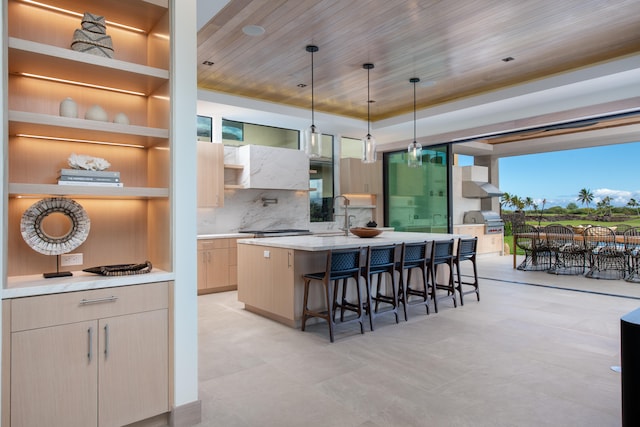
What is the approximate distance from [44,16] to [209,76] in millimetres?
3386

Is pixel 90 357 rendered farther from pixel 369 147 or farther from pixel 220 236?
pixel 220 236

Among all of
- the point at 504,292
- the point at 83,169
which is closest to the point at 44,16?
the point at 83,169

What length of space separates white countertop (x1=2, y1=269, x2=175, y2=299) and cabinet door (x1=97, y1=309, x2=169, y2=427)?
0.63 ft

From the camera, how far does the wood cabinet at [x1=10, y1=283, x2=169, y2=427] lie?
2018 millimetres

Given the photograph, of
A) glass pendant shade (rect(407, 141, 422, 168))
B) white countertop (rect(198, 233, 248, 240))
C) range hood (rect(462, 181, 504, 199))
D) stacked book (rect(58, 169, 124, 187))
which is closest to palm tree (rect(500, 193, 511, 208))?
range hood (rect(462, 181, 504, 199))

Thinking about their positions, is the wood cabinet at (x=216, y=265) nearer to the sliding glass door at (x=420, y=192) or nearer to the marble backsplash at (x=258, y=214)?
the marble backsplash at (x=258, y=214)

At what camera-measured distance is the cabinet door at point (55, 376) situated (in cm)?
200

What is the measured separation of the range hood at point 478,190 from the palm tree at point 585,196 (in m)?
2.64

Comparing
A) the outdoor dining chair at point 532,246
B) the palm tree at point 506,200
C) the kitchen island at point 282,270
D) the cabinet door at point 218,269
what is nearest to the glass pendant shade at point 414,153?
the kitchen island at point 282,270

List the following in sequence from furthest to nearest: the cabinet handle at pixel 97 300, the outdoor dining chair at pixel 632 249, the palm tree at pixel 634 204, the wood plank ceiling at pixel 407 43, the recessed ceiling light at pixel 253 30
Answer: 1. the palm tree at pixel 634 204
2. the outdoor dining chair at pixel 632 249
3. the recessed ceiling light at pixel 253 30
4. the wood plank ceiling at pixel 407 43
5. the cabinet handle at pixel 97 300

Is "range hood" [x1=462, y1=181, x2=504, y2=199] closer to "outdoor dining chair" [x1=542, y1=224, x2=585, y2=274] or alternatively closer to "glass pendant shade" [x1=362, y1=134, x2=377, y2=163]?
"outdoor dining chair" [x1=542, y1=224, x2=585, y2=274]

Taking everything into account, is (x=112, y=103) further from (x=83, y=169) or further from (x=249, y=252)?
(x=249, y=252)

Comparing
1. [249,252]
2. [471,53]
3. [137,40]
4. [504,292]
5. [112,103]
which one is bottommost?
[504,292]

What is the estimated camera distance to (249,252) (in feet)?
16.0
